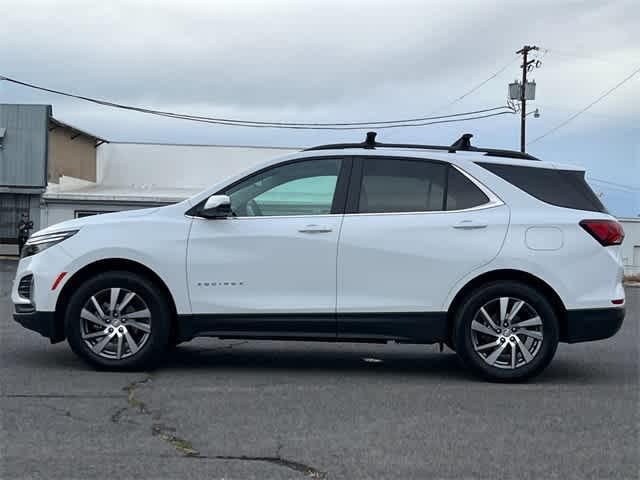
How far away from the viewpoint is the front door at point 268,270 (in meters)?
7.33

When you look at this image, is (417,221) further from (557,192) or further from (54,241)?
(54,241)

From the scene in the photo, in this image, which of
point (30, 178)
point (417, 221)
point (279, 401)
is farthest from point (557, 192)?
point (30, 178)

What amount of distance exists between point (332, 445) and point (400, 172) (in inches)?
117

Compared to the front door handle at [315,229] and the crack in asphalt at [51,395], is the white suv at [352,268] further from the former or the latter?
the crack in asphalt at [51,395]

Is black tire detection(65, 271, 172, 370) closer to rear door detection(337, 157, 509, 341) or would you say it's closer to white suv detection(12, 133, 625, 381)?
white suv detection(12, 133, 625, 381)

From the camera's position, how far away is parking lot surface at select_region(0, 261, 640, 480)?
482 cm

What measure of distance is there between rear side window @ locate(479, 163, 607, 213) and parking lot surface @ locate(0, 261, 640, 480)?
1.44 metres

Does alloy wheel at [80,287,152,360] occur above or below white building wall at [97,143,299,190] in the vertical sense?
below

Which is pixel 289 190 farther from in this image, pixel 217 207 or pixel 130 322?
pixel 130 322

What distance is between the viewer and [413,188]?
24.7 feet

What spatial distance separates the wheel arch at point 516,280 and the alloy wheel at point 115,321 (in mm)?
2391

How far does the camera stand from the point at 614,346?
32.9 ft

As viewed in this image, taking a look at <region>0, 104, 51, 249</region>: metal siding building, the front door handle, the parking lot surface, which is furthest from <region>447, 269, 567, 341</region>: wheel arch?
<region>0, 104, 51, 249</region>: metal siding building

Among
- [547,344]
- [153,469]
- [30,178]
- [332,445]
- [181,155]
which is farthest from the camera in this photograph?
[181,155]
